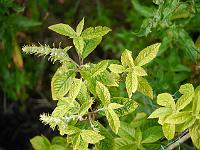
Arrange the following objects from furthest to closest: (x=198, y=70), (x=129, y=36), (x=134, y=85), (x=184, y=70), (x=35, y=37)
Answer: (x=35, y=37) → (x=129, y=36) → (x=184, y=70) → (x=198, y=70) → (x=134, y=85)

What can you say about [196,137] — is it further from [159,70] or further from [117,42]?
[117,42]

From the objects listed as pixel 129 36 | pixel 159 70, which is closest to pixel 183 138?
pixel 159 70

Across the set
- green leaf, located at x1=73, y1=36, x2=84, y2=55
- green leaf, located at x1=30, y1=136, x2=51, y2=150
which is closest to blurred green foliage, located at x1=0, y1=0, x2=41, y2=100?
green leaf, located at x1=30, y1=136, x2=51, y2=150

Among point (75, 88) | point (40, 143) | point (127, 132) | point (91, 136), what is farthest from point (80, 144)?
point (40, 143)

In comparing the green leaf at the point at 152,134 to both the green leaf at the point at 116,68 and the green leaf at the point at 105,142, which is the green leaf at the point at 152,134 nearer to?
the green leaf at the point at 105,142

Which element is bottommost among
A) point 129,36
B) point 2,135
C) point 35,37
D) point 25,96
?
point 2,135

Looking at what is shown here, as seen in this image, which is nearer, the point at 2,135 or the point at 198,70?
the point at 198,70

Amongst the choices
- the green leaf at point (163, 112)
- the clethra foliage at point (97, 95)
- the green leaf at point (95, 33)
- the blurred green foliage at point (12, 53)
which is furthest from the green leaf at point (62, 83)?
the blurred green foliage at point (12, 53)
